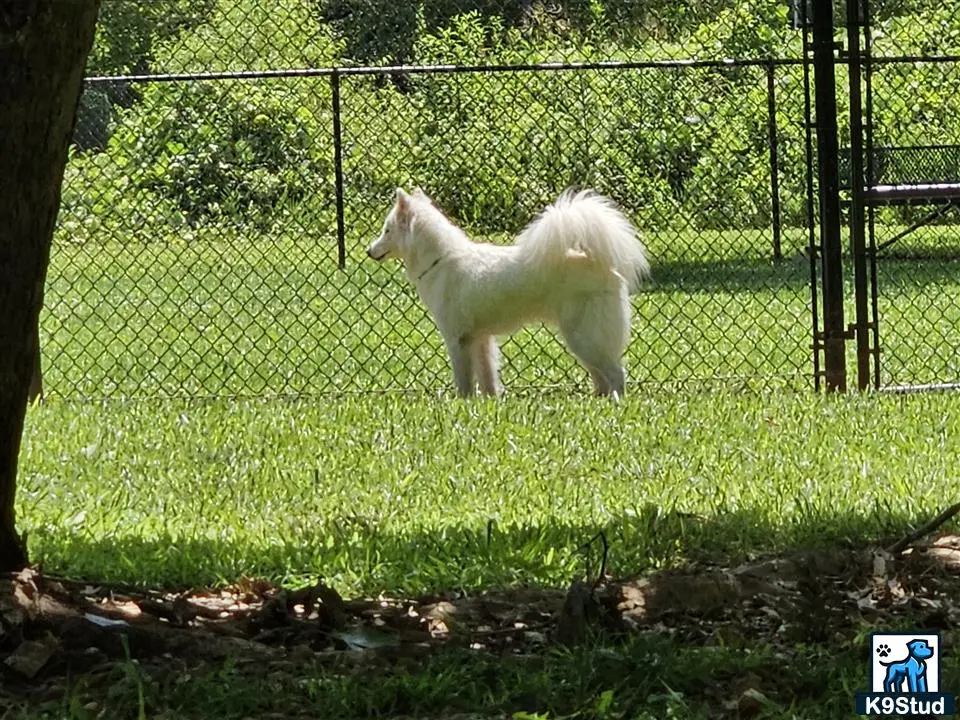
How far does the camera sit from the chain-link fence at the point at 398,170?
10531mm

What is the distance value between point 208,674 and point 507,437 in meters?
3.21

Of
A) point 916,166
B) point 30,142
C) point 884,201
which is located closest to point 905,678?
point 30,142

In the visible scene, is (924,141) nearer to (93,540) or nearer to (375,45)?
(375,45)

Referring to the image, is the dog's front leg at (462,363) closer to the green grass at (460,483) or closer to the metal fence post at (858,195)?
the green grass at (460,483)

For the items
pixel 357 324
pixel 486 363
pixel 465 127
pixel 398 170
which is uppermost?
pixel 465 127

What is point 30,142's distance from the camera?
3.72 metres

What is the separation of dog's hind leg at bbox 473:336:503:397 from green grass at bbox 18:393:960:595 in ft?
2.01

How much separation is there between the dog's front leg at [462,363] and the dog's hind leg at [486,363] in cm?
6

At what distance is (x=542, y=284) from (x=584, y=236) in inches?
13.2

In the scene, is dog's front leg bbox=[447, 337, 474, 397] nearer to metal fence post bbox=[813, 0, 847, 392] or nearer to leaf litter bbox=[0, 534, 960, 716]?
metal fence post bbox=[813, 0, 847, 392]

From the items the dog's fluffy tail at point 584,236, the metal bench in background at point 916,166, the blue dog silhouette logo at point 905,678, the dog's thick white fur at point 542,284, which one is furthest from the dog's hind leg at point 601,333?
the blue dog silhouette logo at point 905,678

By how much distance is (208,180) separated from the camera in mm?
13539

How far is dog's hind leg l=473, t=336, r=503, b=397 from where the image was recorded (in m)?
8.55

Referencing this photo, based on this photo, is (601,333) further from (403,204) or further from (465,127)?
(465,127)
